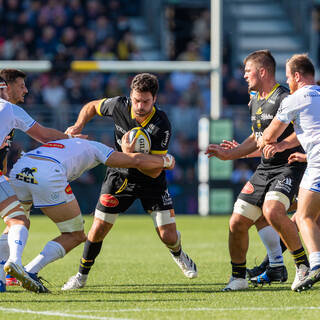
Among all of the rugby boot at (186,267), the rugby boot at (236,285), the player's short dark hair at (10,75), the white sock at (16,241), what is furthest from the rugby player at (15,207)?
the rugby boot at (186,267)

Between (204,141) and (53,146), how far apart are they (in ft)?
37.0

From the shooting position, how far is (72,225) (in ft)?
24.8

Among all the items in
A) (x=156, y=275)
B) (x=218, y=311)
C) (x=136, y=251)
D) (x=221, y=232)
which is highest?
(x=218, y=311)

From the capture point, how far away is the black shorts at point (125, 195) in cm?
827

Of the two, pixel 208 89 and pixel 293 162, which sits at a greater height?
pixel 293 162

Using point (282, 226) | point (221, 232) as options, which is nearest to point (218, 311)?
point (282, 226)

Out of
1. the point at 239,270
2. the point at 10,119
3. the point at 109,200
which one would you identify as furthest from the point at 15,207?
the point at 239,270

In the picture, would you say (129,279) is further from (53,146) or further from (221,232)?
(221,232)

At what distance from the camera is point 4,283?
7.73 m

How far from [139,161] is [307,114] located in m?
1.58

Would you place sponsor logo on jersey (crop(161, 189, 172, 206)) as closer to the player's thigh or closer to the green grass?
the green grass

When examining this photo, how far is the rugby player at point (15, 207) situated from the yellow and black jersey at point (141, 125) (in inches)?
34.1

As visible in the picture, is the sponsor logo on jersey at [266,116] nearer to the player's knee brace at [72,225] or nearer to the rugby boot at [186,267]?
the rugby boot at [186,267]

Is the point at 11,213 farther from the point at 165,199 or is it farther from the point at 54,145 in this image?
the point at 165,199
